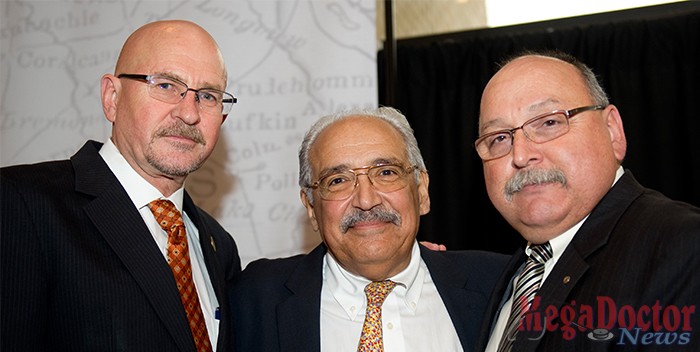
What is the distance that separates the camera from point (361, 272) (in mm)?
2367

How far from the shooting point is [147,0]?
3.76 meters

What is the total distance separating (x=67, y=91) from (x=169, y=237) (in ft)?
6.45

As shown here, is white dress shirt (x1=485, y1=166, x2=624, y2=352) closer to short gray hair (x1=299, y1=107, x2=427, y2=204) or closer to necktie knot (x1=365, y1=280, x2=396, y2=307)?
necktie knot (x1=365, y1=280, x2=396, y2=307)

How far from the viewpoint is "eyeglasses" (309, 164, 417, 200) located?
2.36 m

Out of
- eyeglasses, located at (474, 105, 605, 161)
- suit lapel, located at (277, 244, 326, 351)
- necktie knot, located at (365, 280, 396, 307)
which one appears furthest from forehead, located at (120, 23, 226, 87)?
eyeglasses, located at (474, 105, 605, 161)

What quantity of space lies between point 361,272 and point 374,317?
0.17 meters

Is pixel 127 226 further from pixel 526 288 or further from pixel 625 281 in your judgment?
pixel 625 281

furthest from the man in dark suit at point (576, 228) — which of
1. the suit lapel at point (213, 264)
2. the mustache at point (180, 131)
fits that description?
the mustache at point (180, 131)

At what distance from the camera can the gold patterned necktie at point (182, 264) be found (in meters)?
2.15

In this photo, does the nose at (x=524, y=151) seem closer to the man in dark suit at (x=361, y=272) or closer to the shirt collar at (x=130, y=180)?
the man in dark suit at (x=361, y=272)

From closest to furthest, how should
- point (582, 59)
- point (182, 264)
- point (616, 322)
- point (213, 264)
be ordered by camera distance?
1. point (616, 322)
2. point (182, 264)
3. point (213, 264)
4. point (582, 59)

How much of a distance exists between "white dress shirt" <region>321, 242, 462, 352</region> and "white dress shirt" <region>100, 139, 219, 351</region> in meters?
0.39

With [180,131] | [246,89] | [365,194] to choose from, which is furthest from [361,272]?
[246,89]

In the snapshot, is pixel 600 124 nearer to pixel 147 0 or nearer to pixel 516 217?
pixel 516 217
